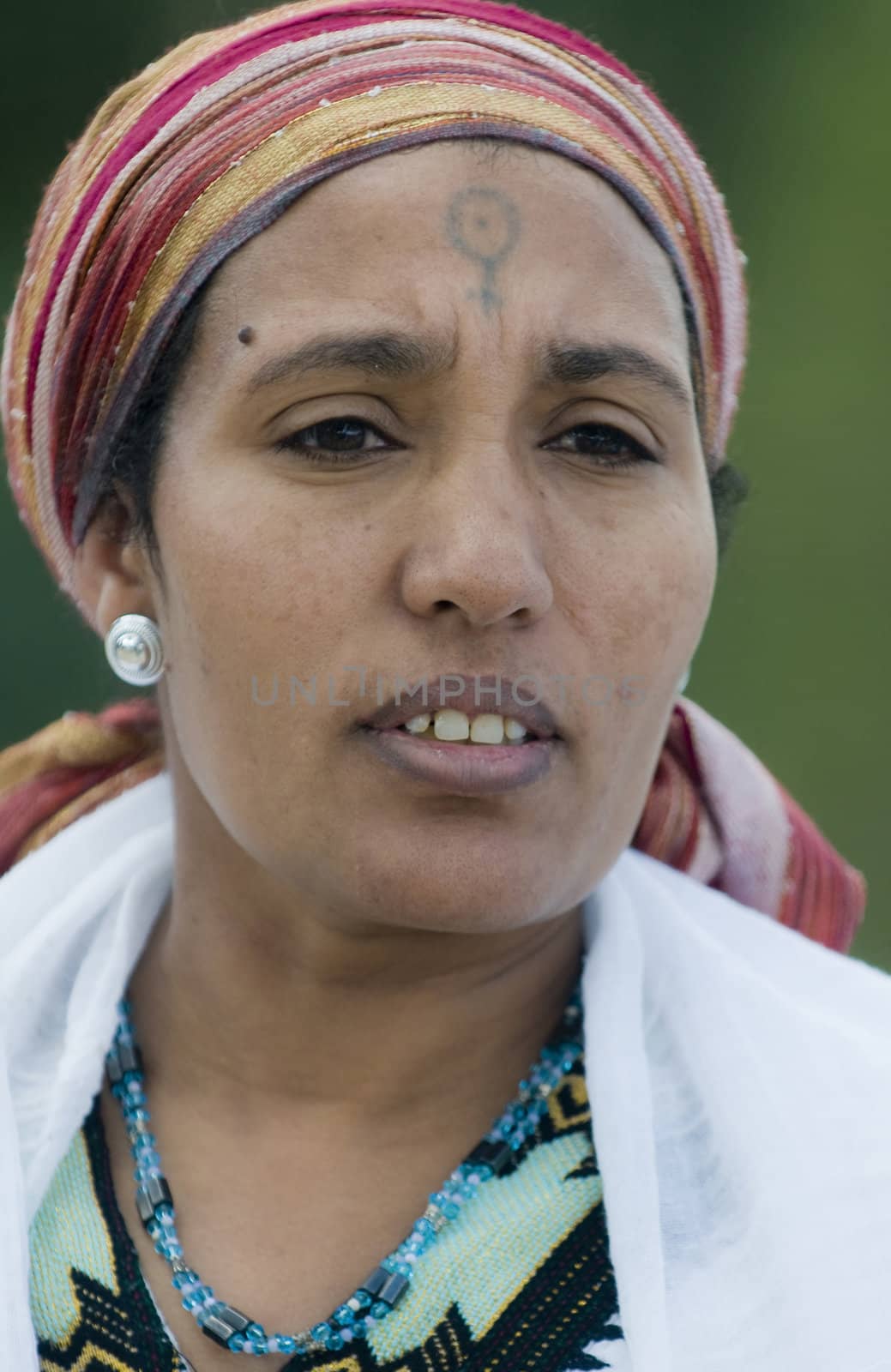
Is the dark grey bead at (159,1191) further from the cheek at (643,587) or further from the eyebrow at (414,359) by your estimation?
the eyebrow at (414,359)

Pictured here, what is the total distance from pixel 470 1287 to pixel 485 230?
1398 mm

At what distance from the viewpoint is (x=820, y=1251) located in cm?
186

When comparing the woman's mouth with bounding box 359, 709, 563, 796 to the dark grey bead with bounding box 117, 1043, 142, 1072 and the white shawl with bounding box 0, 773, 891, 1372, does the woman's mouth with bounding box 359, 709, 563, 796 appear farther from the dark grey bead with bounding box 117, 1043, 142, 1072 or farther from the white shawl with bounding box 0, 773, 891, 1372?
the dark grey bead with bounding box 117, 1043, 142, 1072

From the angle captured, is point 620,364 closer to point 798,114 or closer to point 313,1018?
point 313,1018

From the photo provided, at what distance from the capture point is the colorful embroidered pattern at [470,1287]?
1936 mm

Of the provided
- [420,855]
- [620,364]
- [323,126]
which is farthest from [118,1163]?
[323,126]

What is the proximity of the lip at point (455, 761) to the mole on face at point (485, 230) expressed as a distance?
57 cm

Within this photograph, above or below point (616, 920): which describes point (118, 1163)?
below

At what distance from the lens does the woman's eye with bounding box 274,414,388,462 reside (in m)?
2.05

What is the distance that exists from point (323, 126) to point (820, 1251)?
161 centimetres

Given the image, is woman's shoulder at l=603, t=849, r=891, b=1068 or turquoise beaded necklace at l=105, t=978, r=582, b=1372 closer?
turquoise beaded necklace at l=105, t=978, r=582, b=1372

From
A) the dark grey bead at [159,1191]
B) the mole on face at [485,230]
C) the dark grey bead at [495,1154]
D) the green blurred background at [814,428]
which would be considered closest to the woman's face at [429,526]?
the mole on face at [485,230]

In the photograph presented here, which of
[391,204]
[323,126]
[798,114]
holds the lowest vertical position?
[391,204]

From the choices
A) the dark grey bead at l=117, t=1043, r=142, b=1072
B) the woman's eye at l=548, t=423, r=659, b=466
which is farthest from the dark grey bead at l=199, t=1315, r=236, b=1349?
the woman's eye at l=548, t=423, r=659, b=466
